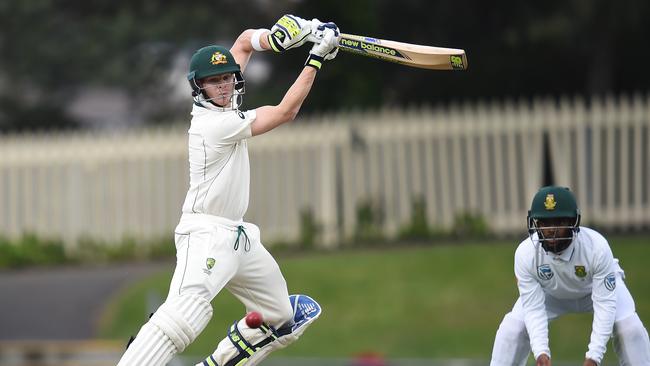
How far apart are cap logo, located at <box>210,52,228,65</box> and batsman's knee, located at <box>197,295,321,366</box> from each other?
1.23 metres

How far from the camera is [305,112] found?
16078 mm

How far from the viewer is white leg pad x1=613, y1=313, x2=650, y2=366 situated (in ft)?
21.5

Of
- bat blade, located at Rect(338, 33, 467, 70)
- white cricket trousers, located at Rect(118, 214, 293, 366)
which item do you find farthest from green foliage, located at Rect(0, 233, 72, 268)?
bat blade, located at Rect(338, 33, 467, 70)

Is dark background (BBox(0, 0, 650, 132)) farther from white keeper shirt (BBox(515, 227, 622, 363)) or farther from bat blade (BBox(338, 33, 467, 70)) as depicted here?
white keeper shirt (BBox(515, 227, 622, 363))

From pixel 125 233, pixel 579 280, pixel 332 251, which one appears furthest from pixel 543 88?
pixel 579 280

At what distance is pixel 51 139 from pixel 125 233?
4.66 feet

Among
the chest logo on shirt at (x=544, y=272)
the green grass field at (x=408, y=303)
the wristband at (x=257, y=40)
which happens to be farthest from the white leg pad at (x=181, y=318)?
the green grass field at (x=408, y=303)

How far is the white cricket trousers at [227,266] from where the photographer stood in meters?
6.51

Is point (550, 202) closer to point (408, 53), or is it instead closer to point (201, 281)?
point (408, 53)

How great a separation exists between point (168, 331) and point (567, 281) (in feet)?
6.14

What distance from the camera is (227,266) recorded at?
21.6 feet

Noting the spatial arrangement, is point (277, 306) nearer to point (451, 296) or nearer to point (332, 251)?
point (451, 296)

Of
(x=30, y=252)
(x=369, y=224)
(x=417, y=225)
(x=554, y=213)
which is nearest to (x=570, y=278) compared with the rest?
(x=554, y=213)

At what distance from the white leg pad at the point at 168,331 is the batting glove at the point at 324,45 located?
1.21 meters
